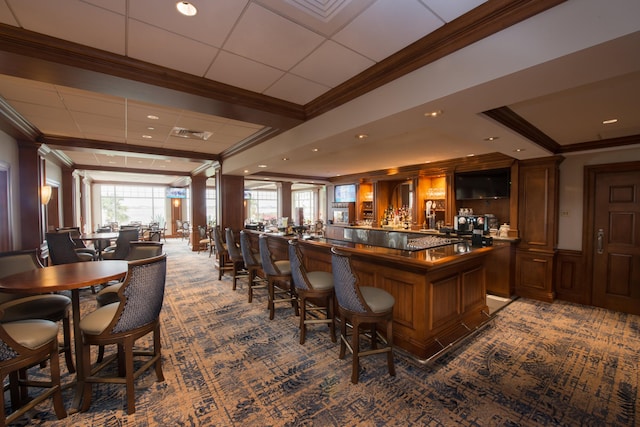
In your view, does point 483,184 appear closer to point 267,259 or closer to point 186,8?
point 267,259

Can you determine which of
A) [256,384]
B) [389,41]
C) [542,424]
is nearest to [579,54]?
[389,41]

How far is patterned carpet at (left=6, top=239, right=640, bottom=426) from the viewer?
6.40 ft

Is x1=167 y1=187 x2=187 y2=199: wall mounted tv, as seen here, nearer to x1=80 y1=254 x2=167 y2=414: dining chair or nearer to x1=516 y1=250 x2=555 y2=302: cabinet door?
x1=80 y1=254 x2=167 y2=414: dining chair

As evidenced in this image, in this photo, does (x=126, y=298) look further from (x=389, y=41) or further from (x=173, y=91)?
(x=389, y=41)

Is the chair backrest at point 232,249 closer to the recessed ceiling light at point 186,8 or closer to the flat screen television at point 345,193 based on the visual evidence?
the recessed ceiling light at point 186,8

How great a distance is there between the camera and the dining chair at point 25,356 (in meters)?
1.64

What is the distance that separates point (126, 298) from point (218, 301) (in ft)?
8.49

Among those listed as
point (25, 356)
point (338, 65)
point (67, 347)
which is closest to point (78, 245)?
point (67, 347)

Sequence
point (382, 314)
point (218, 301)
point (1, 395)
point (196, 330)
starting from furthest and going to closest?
1. point (218, 301)
2. point (196, 330)
3. point (382, 314)
4. point (1, 395)

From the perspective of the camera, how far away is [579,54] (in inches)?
57.7

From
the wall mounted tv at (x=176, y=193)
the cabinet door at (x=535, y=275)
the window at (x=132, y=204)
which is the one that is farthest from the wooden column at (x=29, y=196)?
the window at (x=132, y=204)

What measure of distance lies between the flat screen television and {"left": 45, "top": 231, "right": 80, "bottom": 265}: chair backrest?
279 inches

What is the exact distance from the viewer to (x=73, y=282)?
6.57 ft

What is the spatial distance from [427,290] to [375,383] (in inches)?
39.1
